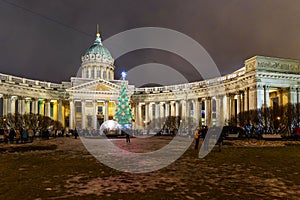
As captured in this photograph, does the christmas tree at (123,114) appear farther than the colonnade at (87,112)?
No

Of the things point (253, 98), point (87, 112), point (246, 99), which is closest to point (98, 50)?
point (87, 112)

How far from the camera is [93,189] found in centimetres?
945

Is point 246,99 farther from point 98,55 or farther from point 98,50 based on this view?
point 98,50

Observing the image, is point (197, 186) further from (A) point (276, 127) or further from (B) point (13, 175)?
(A) point (276, 127)

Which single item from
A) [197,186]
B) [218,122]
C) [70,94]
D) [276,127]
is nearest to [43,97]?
[70,94]

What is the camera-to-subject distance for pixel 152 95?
8100 centimetres

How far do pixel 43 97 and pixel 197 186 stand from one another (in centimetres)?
6732

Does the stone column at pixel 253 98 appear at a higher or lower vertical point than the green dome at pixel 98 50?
lower

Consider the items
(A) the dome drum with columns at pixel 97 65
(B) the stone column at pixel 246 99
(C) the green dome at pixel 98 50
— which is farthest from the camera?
(C) the green dome at pixel 98 50

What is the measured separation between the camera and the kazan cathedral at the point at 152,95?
52.5 metres

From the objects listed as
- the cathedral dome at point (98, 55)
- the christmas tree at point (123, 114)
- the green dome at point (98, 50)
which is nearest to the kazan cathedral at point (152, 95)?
the cathedral dome at point (98, 55)

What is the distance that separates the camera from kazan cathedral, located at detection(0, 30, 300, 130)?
172 ft

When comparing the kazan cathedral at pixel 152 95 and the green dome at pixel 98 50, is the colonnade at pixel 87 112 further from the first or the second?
the green dome at pixel 98 50

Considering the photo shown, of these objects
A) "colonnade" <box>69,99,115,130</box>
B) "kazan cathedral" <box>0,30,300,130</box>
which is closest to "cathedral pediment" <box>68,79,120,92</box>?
"kazan cathedral" <box>0,30,300,130</box>
